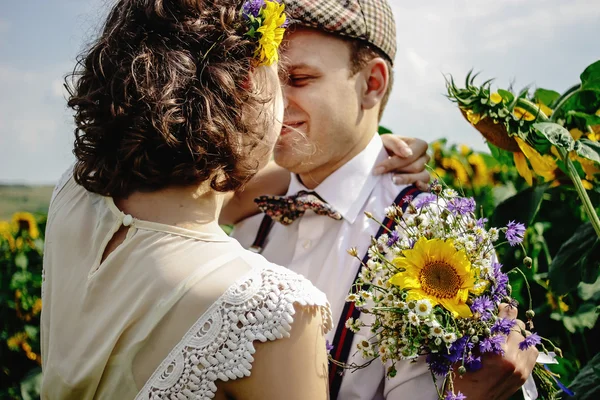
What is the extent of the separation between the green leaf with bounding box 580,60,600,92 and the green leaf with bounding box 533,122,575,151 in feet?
0.96

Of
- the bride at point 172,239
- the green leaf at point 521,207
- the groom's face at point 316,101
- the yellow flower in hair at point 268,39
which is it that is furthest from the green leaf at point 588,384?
the yellow flower in hair at point 268,39

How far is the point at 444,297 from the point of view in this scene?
65.4 inches

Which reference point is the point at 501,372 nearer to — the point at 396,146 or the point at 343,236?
the point at 343,236

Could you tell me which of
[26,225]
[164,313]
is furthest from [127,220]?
[26,225]

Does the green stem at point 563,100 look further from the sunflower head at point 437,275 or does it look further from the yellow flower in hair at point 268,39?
the yellow flower in hair at point 268,39

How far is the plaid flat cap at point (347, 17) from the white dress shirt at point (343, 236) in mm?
461

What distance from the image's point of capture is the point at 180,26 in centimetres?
158

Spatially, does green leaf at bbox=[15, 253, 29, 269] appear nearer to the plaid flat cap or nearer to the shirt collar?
the shirt collar

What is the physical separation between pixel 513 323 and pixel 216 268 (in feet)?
2.77

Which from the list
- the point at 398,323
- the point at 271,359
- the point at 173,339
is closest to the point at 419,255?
the point at 398,323

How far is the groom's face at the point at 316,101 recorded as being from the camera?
249cm

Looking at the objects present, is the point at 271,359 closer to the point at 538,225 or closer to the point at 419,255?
the point at 419,255

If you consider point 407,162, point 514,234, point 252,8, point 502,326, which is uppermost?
point 252,8

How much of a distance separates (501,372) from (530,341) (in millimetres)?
153
